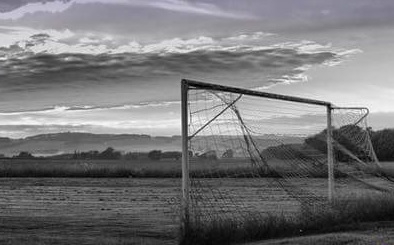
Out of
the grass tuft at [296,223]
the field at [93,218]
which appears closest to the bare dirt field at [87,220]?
the field at [93,218]

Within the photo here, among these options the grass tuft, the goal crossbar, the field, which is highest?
the goal crossbar

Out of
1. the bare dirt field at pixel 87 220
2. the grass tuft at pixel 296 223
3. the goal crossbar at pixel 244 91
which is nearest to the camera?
the grass tuft at pixel 296 223

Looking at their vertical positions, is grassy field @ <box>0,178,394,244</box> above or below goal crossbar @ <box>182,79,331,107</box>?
below

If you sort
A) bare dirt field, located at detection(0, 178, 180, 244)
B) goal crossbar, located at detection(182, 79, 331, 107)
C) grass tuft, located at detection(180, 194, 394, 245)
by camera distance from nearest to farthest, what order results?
grass tuft, located at detection(180, 194, 394, 245) → goal crossbar, located at detection(182, 79, 331, 107) → bare dirt field, located at detection(0, 178, 180, 244)

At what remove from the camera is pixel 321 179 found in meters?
37.5

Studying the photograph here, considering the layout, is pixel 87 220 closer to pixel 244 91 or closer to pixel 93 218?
pixel 93 218

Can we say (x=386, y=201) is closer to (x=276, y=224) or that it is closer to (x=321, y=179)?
(x=276, y=224)

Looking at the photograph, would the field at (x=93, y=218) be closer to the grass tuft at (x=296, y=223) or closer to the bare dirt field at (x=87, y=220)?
the bare dirt field at (x=87, y=220)

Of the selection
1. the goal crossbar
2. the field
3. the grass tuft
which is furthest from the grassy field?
the goal crossbar

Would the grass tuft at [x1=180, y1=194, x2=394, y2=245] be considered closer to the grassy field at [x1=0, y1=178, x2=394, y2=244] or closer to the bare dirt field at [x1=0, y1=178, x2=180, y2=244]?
the grassy field at [x1=0, y1=178, x2=394, y2=244]

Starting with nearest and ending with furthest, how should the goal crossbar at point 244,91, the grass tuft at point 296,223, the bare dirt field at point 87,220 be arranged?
1. the grass tuft at point 296,223
2. the goal crossbar at point 244,91
3. the bare dirt field at point 87,220

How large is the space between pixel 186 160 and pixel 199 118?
1054mm

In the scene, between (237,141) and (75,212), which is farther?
(75,212)

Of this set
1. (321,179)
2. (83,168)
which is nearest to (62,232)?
(321,179)
